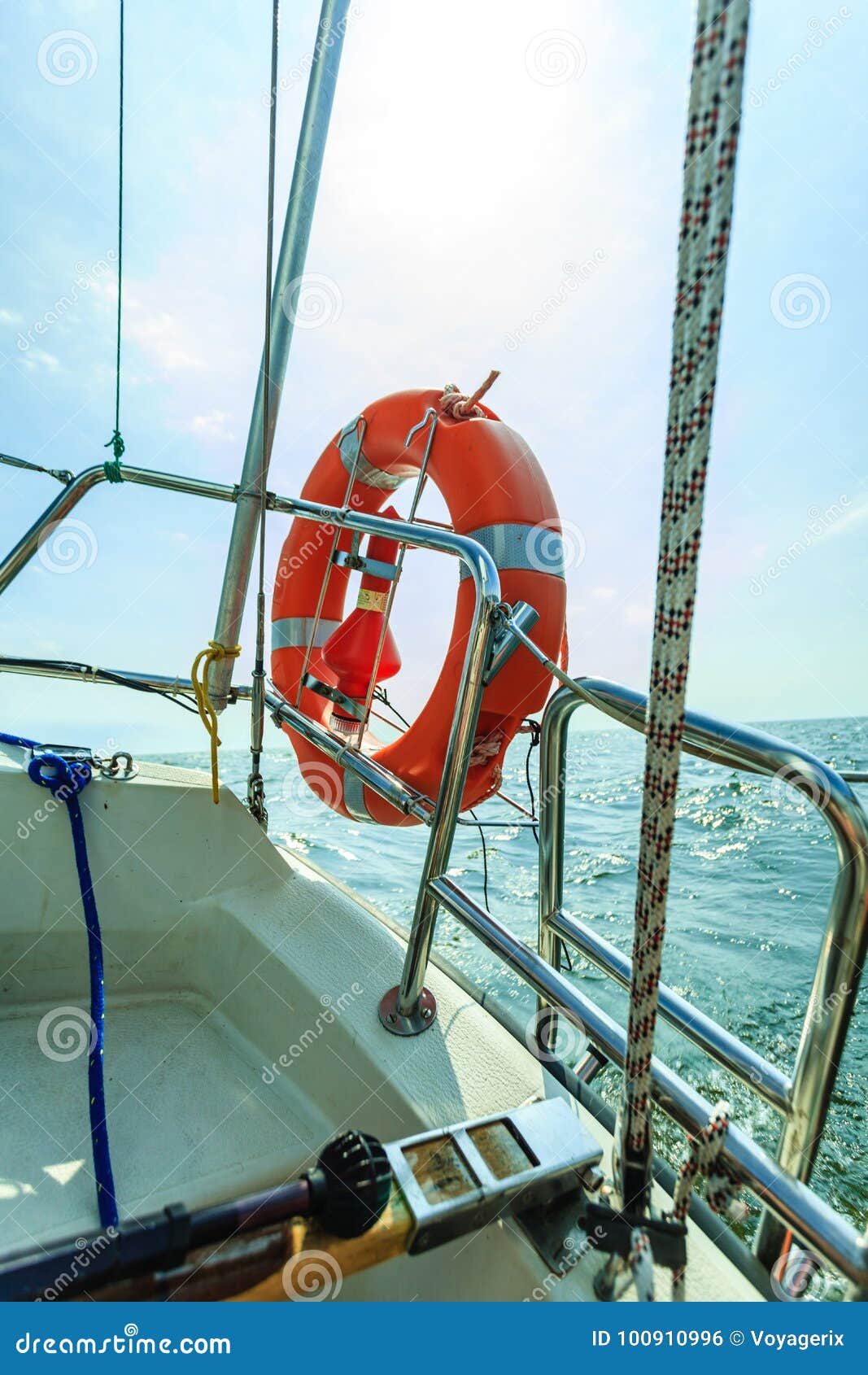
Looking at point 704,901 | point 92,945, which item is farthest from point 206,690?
point 704,901

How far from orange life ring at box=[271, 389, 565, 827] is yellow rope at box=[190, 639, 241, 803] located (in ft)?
1.39

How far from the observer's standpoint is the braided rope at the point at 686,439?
1.44ft

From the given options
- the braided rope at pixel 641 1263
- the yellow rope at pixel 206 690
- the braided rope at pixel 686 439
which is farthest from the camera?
the yellow rope at pixel 206 690

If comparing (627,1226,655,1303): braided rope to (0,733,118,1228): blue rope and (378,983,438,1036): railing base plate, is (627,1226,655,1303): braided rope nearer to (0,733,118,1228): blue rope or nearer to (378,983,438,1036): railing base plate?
(378,983,438,1036): railing base plate

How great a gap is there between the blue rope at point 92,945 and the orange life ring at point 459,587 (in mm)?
691

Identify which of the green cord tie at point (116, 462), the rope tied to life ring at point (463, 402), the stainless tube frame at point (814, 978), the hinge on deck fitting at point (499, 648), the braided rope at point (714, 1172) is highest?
the rope tied to life ring at point (463, 402)

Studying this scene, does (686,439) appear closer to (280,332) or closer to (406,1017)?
(406,1017)

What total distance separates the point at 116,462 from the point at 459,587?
40.3 inches

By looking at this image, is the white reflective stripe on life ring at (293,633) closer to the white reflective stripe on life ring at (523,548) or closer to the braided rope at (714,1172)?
the white reflective stripe on life ring at (523,548)

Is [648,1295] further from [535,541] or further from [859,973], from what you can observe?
[535,541]

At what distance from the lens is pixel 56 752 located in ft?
5.31

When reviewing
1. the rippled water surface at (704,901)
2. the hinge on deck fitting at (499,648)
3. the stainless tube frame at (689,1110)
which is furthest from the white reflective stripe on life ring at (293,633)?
the stainless tube frame at (689,1110)

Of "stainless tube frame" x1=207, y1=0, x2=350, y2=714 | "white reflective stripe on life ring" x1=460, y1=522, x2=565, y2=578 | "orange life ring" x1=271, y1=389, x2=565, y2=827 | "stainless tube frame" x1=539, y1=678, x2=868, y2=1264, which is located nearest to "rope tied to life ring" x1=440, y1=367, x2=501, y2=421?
"orange life ring" x1=271, y1=389, x2=565, y2=827

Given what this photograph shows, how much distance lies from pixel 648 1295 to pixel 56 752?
1.55m
